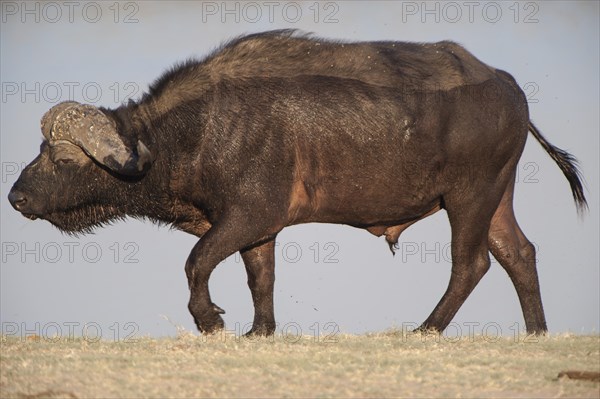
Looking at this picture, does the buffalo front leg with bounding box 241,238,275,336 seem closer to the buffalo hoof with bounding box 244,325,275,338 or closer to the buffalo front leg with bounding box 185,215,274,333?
the buffalo hoof with bounding box 244,325,275,338

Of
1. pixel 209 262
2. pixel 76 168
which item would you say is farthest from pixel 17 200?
pixel 209 262

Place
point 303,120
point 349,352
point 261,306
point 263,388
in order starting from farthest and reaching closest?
point 261,306 < point 303,120 < point 349,352 < point 263,388

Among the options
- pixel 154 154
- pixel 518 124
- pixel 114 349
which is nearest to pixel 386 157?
pixel 518 124

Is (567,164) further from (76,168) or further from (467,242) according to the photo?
(76,168)

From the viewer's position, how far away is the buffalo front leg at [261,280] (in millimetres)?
12750

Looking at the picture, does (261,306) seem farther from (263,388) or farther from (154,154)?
(263,388)

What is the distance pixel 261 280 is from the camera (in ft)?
41.9

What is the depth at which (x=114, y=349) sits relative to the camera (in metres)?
10.1

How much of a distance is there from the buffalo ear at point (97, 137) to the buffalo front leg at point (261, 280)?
1605 mm

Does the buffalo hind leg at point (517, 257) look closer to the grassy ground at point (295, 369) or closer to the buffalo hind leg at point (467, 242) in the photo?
the buffalo hind leg at point (467, 242)

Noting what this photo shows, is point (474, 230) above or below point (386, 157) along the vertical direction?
below

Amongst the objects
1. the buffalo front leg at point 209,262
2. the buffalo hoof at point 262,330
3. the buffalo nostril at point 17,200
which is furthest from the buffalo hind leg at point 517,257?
the buffalo nostril at point 17,200

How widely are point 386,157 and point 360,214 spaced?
0.69m

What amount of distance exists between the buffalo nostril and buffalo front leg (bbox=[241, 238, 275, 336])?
2.42 m
